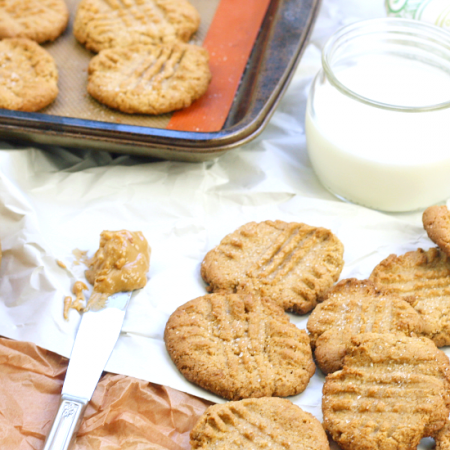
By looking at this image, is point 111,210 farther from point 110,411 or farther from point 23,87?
point 110,411

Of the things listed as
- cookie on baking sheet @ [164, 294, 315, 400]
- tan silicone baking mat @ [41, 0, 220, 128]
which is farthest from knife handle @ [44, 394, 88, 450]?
tan silicone baking mat @ [41, 0, 220, 128]

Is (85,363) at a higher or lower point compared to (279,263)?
lower

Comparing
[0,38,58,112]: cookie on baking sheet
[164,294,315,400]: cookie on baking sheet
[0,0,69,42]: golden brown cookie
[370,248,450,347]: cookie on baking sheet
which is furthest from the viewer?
[0,0,69,42]: golden brown cookie

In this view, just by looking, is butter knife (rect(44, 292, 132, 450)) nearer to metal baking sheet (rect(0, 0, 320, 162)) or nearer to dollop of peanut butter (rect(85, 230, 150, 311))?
dollop of peanut butter (rect(85, 230, 150, 311))

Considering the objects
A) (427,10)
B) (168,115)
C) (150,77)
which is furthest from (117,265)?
(427,10)

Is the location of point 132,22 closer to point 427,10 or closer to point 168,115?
point 168,115

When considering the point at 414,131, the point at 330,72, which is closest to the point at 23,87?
the point at 330,72

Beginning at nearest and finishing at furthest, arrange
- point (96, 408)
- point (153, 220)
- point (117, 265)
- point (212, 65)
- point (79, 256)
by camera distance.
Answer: point (96, 408), point (117, 265), point (79, 256), point (153, 220), point (212, 65)
